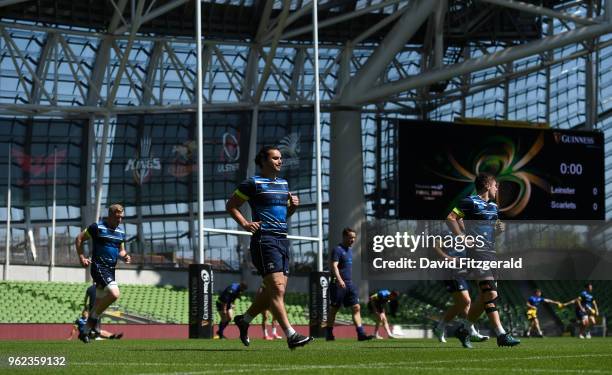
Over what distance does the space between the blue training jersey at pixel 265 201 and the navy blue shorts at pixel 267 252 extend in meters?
0.07

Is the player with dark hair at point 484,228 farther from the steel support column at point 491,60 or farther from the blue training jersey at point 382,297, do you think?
the steel support column at point 491,60

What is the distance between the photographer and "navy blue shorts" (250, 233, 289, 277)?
11047 mm

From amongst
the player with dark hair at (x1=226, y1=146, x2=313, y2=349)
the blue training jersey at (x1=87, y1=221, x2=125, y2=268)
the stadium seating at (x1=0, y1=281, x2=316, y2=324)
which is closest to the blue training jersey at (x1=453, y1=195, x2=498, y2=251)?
the player with dark hair at (x1=226, y1=146, x2=313, y2=349)

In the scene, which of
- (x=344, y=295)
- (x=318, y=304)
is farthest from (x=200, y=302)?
(x=344, y=295)

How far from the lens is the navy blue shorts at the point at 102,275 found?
15.3m

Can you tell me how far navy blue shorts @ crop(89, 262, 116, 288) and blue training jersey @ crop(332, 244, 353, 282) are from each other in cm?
438

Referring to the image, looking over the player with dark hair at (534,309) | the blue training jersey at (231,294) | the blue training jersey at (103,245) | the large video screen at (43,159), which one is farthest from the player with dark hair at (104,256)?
the large video screen at (43,159)

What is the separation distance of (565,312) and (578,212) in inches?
328

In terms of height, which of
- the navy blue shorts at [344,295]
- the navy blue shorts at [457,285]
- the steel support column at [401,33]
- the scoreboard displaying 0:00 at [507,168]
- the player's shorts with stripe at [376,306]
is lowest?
the player's shorts with stripe at [376,306]

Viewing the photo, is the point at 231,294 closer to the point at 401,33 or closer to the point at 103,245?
the point at 103,245

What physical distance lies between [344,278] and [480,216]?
6091mm

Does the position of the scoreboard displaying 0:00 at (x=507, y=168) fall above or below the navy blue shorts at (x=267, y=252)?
above

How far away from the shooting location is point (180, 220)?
168ft

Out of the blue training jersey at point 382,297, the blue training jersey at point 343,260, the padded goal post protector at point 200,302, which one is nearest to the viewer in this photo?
the blue training jersey at point 343,260
